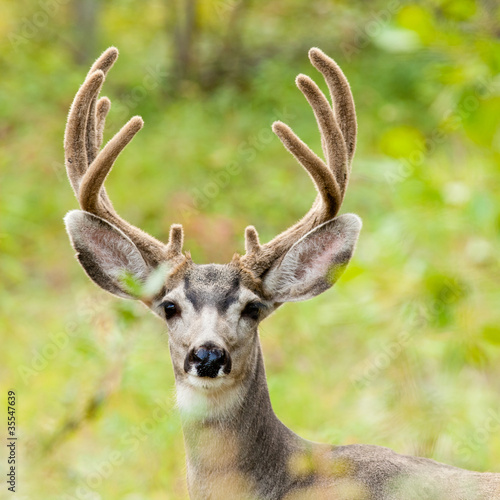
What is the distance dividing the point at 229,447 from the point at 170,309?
0.68 metres

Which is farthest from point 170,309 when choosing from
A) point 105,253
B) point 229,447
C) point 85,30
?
point 85,30

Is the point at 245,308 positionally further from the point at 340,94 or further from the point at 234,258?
the point at 340,94

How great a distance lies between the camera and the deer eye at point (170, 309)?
391cm

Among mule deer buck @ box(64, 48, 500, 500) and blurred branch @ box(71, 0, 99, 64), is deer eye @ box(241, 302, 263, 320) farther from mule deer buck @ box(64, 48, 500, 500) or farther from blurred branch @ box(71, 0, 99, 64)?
blurred branch @ box(71, 0, 99, 64)

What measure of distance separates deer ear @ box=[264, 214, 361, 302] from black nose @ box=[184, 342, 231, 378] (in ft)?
2.24

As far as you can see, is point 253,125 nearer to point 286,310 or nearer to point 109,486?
point 286,310

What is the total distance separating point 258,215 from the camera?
10508mm

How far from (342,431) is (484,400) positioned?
0.97m

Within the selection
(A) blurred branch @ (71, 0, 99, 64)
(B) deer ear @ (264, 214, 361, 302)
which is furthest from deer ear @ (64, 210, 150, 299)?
(A) blurred branch @ (71, 0, 99, 64)

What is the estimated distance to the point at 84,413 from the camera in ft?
18.2

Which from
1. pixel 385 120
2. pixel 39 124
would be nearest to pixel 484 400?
pixel 385 120

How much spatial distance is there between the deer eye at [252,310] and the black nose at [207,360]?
41 centimetres

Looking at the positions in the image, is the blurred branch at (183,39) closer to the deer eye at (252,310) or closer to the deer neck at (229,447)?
the deer eye at (252,310)

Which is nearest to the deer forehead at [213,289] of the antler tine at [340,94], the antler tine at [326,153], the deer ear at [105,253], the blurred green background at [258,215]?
the antler tine at [326,153]
